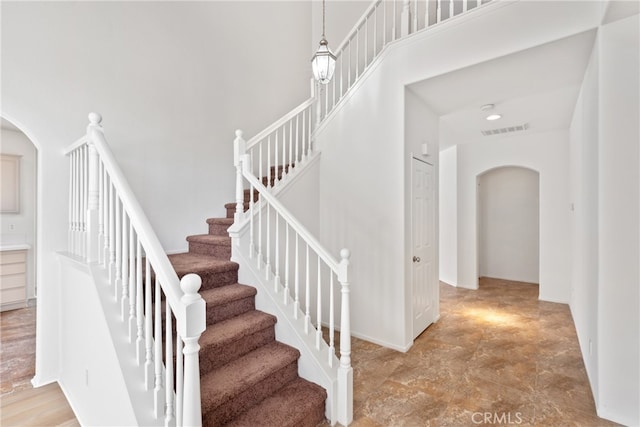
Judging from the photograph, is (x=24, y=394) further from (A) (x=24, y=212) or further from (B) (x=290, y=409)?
(A) (x=24, y=212)

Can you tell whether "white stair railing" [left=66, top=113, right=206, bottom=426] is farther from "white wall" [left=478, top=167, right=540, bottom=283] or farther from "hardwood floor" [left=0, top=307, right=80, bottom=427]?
"white wall" [left=478, top=167, right=540, bottom=283]

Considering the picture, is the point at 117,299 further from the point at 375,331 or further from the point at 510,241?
the point at 510,241

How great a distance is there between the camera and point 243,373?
2.01m

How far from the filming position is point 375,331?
344cm

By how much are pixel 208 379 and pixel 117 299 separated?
0.76 m

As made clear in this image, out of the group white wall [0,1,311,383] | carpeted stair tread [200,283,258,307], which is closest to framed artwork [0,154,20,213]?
white wall [0,1,311,383]

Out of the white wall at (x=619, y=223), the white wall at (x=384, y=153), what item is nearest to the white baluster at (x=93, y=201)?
the white wall at (x=384, y=153)

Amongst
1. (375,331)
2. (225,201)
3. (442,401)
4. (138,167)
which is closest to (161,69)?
(138,167)

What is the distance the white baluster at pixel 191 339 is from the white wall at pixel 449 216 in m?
5.53

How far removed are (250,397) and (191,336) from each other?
3.36ft

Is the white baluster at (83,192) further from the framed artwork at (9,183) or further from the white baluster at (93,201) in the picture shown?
the framed artwork at (9,183)

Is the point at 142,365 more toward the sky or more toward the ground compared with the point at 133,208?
more toward the ground

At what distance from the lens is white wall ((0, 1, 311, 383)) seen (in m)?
2.54

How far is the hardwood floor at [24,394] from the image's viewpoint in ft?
7.16
